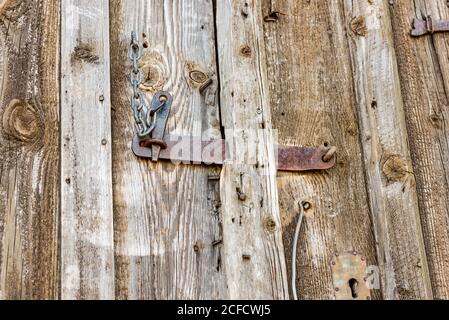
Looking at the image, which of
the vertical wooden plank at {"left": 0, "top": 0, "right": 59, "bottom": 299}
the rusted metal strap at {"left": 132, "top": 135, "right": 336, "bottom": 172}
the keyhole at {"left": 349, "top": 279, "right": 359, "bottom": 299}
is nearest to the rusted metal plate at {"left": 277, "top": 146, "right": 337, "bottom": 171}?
the rusted metal strap at {"left": 132, "top": 135, "right": 336, "bottom": 172}

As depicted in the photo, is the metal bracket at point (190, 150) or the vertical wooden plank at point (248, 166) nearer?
the vertical wooden plank at point (248, 166)

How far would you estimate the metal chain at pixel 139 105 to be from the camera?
2812mm

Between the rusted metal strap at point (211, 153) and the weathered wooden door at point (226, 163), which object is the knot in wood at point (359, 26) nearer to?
the weathered wooden door at point (226, 163)

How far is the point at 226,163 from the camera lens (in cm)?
277

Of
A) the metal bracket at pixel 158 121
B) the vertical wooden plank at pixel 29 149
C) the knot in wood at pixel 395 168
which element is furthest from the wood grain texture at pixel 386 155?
the vertical wooden plank at pixel 29 149

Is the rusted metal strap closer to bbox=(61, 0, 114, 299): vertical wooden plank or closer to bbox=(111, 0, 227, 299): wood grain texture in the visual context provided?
bbox=(111, 0, 227, 299): wood grain texture

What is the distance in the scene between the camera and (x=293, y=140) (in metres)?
2.91

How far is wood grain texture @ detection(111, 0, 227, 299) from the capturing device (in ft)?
8.87

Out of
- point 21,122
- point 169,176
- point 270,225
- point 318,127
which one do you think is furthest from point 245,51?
point 21,122

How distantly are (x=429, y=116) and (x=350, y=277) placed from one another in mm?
631

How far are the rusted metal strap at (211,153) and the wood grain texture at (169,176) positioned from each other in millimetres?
26

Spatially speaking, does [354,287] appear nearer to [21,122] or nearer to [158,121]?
[158,121]

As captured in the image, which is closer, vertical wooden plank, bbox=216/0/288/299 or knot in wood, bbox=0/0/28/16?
vertical wooden plank, bbox=216/0/288/299
